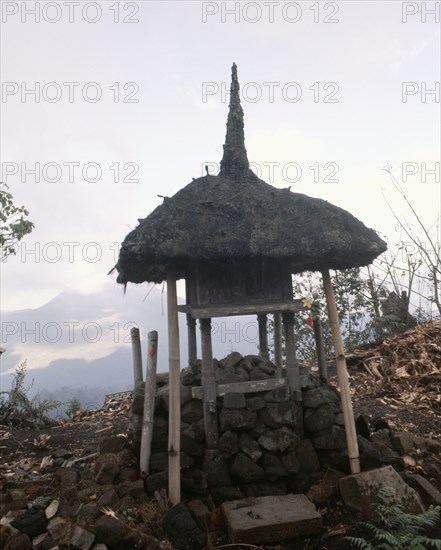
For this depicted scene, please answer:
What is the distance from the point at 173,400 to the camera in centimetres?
580

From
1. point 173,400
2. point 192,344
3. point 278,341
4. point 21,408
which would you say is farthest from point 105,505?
point 21,408

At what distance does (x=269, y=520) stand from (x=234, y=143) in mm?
5653

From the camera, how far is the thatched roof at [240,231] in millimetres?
5855

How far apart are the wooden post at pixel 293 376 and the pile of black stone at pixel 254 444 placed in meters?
0.09

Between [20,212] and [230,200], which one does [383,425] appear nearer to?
[230,200]

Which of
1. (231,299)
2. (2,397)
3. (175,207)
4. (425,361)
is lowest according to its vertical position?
(2,397)

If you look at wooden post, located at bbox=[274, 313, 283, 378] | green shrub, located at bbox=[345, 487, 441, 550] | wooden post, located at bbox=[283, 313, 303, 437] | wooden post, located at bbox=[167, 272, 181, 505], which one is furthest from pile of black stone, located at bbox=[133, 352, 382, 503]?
wooden post, located at bbox=[274, 313, 283, 378]

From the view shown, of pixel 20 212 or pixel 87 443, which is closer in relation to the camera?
pixel 87 443

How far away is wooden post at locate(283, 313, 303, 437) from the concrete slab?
3.68ft

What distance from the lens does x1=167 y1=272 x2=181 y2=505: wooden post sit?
5.59 metres

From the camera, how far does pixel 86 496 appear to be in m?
5.60

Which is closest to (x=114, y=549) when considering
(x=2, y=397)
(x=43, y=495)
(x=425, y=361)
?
(x=43, y=495)

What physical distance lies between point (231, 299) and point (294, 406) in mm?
1868

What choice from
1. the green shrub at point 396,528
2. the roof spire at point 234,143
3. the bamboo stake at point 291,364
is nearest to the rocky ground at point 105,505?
the green shrub at point 396,528
